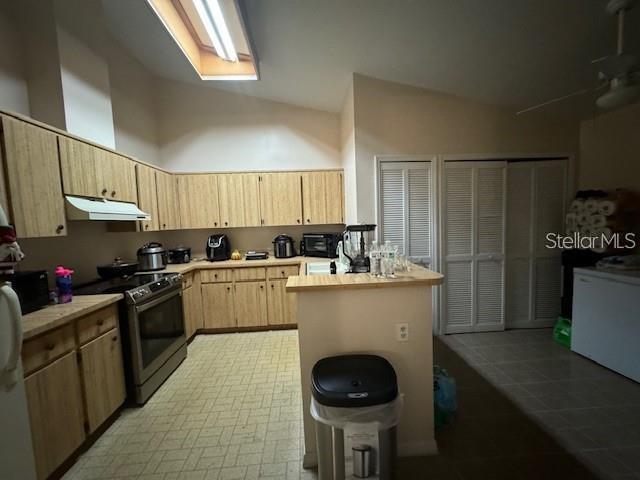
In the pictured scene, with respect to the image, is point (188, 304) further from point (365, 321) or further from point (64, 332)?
point (365, 321)

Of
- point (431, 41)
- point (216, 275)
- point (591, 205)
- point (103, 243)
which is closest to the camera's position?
point (431, 41)

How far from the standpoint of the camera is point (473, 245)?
312cm

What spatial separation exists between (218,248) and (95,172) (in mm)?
1727

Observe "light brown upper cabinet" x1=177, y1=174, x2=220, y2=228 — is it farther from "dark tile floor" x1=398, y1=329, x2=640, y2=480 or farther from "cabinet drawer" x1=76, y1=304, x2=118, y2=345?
"dark tile floor" x1=398, y1=329, x2=640, y2=480

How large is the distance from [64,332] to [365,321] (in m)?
1.82

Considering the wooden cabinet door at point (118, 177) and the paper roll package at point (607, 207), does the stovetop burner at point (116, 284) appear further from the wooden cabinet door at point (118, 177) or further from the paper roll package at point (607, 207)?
the paper roll package at point (607, 207)

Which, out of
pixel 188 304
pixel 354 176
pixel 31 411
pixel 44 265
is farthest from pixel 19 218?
pixel 354 176

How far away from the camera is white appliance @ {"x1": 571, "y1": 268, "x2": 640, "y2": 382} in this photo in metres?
2.21

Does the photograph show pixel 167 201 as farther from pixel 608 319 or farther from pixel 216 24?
pixel 608 319

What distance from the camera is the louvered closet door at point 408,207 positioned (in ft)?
9.74

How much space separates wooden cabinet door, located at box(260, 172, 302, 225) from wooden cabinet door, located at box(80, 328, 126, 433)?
227cm

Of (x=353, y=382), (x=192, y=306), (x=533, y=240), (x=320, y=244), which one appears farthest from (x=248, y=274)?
(x=533, y=240)

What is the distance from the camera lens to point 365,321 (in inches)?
62.1

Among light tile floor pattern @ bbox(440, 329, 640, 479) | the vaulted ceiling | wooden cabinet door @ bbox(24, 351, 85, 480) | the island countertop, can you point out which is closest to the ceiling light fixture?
the vaulted ceiling
